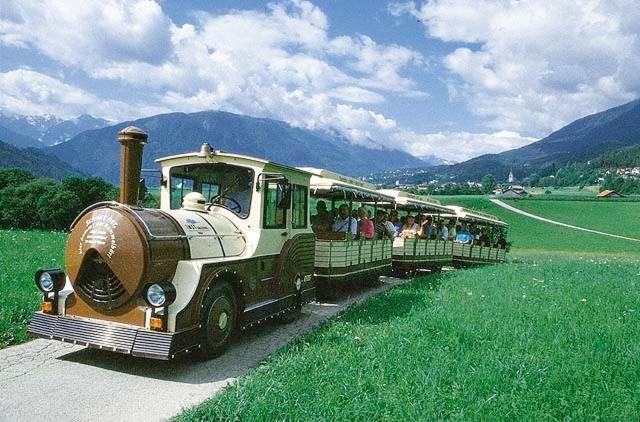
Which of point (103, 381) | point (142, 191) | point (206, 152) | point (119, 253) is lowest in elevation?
point (103, 381)

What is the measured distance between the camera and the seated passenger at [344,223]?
13.5 metres

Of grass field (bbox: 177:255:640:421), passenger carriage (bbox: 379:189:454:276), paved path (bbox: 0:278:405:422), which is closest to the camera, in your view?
grass field (bbox: 177:255:640:421)

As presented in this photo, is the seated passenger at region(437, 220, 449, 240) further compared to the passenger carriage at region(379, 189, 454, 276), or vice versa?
the seated passenger at region(437, 220, 449, 240)

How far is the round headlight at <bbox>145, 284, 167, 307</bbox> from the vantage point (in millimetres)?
6438

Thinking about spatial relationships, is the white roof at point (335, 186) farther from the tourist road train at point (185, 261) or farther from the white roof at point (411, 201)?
the white roof at point (411, 201)

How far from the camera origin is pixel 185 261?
280 inches

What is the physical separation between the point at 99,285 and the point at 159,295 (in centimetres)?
105

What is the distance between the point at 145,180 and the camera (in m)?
8.98

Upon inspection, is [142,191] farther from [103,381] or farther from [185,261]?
[103,381]

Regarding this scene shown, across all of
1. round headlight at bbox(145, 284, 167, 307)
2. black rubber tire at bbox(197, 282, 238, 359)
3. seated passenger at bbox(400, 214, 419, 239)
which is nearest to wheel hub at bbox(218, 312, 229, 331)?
black rubber tire at bbox(197, 282, 238, 359)

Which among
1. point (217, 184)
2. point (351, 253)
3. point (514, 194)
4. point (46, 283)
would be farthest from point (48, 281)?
point (514, 194)

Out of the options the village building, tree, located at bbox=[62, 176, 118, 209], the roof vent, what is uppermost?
the village building

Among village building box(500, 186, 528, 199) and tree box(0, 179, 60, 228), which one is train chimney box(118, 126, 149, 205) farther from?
village building box(500, 186, 528, 199)

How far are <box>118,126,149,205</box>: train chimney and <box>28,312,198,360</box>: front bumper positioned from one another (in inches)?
67.6
